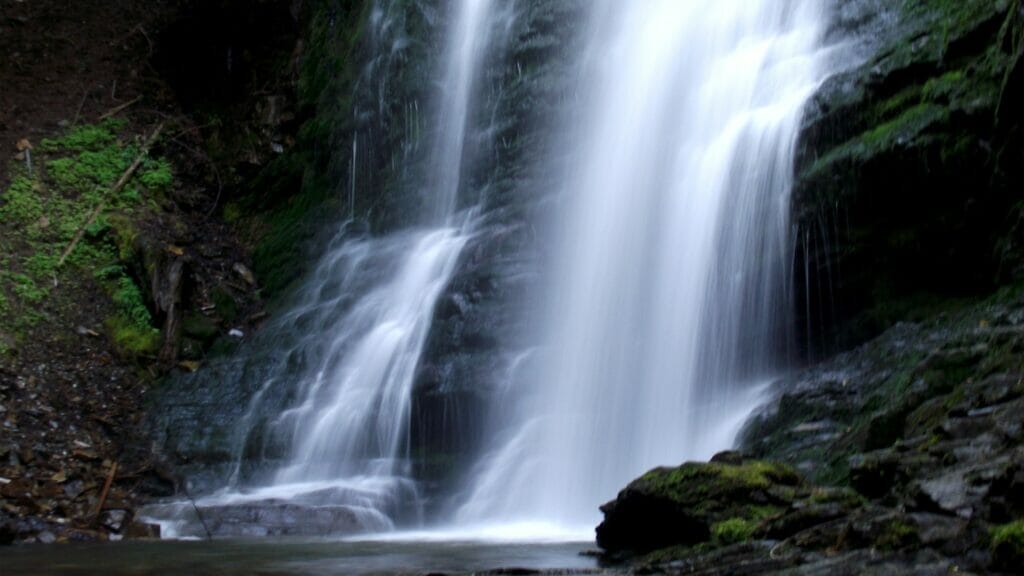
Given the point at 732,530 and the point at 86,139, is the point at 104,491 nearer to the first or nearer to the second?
the point at 732,530

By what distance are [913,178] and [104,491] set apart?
901 centimetres

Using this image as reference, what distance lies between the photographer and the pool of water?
6.04m

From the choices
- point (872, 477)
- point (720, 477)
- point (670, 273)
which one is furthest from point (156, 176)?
point (872, 477)

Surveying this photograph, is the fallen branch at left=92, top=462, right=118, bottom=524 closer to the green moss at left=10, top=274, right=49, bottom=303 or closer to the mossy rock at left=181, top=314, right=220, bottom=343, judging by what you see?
the mossy rock at left=181, top=314, right=220, bottom=343

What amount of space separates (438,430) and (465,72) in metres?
7.80

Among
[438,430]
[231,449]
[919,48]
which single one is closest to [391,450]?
[438,430]

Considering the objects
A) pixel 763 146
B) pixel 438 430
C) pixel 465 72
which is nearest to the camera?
pixel 763 146

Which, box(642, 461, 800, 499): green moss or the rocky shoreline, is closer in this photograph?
the rocky shoreline

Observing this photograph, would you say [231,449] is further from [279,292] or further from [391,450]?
[279,292]

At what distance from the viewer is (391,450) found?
437 inches

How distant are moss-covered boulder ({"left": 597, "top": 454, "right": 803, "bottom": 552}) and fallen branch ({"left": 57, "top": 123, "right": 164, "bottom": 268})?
39.9 feet

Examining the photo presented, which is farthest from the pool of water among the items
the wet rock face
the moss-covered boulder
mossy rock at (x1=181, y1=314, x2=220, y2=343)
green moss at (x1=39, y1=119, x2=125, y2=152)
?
green moss at (x1=39, y1=119, x2=125, y2=152)

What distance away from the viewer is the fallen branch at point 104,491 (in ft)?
33.2

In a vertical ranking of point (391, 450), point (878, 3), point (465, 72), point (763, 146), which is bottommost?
point (391, 450)
